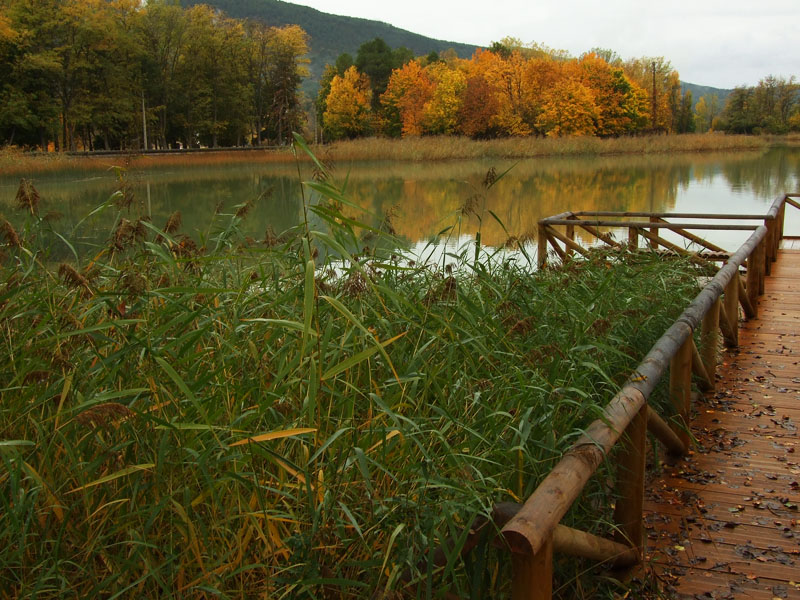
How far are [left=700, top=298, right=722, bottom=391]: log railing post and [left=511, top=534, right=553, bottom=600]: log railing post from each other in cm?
264

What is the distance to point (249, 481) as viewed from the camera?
82.2 inches

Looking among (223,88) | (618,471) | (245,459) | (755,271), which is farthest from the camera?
(223,88)

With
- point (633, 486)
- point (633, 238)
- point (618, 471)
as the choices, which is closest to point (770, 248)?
point (633, 238)

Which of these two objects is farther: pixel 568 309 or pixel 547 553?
pixel 568 309

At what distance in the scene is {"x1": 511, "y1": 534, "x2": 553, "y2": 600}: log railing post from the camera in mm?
1601

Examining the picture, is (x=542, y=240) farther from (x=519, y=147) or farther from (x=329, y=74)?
(x=329, y=74)

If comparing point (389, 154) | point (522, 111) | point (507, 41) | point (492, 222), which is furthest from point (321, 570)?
point (507, 41)

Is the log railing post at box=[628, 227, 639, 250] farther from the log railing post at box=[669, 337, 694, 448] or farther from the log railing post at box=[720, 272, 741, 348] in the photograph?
the log railing post at box=[669, 337, 694, 448]

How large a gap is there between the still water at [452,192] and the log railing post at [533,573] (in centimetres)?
902

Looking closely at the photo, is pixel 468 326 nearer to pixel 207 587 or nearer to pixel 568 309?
pixel 568 309

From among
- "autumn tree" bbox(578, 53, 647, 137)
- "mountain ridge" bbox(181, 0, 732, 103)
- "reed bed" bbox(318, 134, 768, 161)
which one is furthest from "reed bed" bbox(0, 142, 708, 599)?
"mountain ridge" bbox(181, 0, 732, 103)

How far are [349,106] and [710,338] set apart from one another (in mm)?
57125

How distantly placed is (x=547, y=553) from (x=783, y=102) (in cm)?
8103

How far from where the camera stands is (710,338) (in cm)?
404
